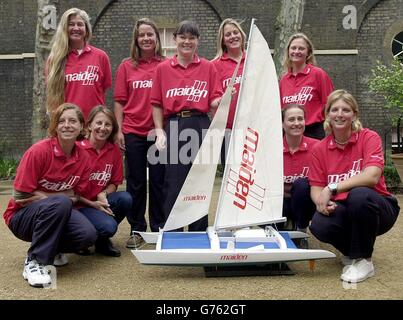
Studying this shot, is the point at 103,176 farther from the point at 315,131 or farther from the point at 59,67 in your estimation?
the point at 315,131

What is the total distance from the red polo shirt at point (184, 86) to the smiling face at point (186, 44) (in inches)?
4.1

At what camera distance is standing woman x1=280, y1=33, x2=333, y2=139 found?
546 centimetres

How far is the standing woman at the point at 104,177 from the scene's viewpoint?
16.0ft

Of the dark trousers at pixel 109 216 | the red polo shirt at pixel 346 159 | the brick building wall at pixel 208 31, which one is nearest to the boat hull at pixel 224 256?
the red polo shirt at pixel 346 159

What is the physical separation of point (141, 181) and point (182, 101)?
1.01 meters

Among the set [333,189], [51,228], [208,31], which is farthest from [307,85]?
[208,31]

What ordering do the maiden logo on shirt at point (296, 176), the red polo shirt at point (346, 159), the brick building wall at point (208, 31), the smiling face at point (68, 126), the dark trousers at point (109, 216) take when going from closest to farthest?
the red polo shirt at point (346, 159), the smiling face at point (68, 126), the dark trousers at point (109, 216), the maiden logo on shirt at point (296, 176), the brick building wall at point (208, 31)

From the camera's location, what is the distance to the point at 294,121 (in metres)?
5.12

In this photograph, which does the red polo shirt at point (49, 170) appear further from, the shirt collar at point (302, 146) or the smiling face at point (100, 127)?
the shirt collar at point (302, 146)

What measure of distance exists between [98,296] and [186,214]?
1.11 metres

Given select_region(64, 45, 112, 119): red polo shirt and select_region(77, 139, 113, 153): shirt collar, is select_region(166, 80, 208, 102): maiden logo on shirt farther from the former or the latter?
select_region(64, 45, 112, 119): red polo shirt

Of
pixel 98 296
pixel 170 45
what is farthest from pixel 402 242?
pixel 170 45

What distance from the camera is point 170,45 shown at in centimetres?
1435

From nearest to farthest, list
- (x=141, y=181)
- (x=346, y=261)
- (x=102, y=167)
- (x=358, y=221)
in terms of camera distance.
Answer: (x=358, y=221) → (x=346, y=261) → (x=102, y=167) → (x=141, y=181)
